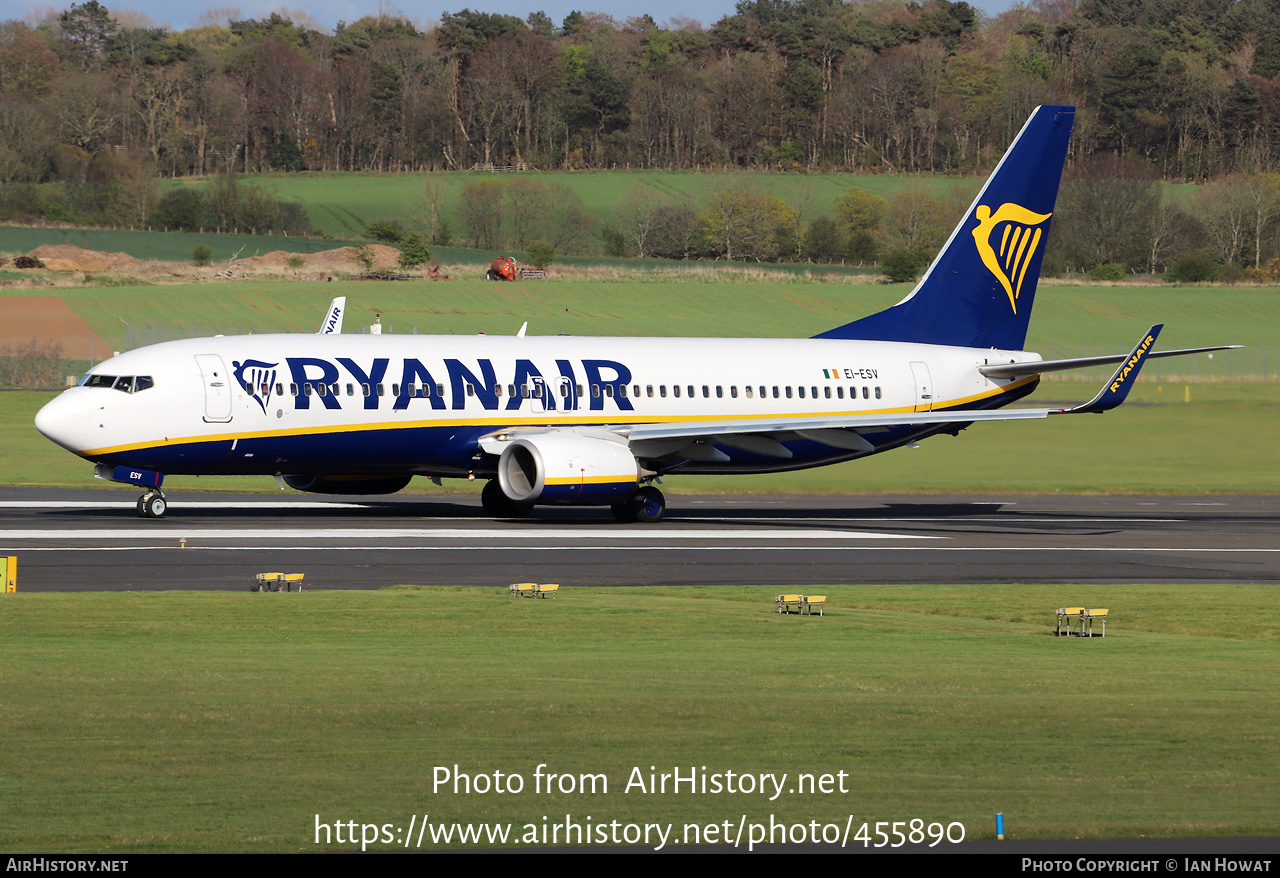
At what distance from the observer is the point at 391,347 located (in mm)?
37688

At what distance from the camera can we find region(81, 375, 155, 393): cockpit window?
34.9m

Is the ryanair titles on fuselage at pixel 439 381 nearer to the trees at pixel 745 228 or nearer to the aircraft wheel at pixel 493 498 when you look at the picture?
the aircraft wheel at pixel 493 498

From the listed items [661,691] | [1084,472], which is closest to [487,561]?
[661,691]

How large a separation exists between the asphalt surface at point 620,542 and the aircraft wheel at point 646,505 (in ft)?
1.73

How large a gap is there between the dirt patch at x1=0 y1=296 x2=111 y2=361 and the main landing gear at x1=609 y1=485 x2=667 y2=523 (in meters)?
55.7

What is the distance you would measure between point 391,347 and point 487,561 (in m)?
10.5

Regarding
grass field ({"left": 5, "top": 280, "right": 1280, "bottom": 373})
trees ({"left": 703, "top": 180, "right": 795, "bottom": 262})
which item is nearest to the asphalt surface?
grass field ({"left": 5, "top": 280, "right": 1280, "bottom": 373})

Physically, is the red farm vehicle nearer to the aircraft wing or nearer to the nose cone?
the aircraft wing

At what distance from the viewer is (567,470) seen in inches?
1426

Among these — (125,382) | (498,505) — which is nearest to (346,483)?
(498,505)

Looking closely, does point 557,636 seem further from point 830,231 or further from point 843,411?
point 830,231

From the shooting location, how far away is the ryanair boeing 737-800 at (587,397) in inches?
1389

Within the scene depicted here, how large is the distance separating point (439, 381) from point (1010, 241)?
18727mm

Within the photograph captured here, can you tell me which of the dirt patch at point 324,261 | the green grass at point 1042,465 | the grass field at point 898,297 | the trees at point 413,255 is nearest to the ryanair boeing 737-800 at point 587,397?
the green grass at point 1042,465
